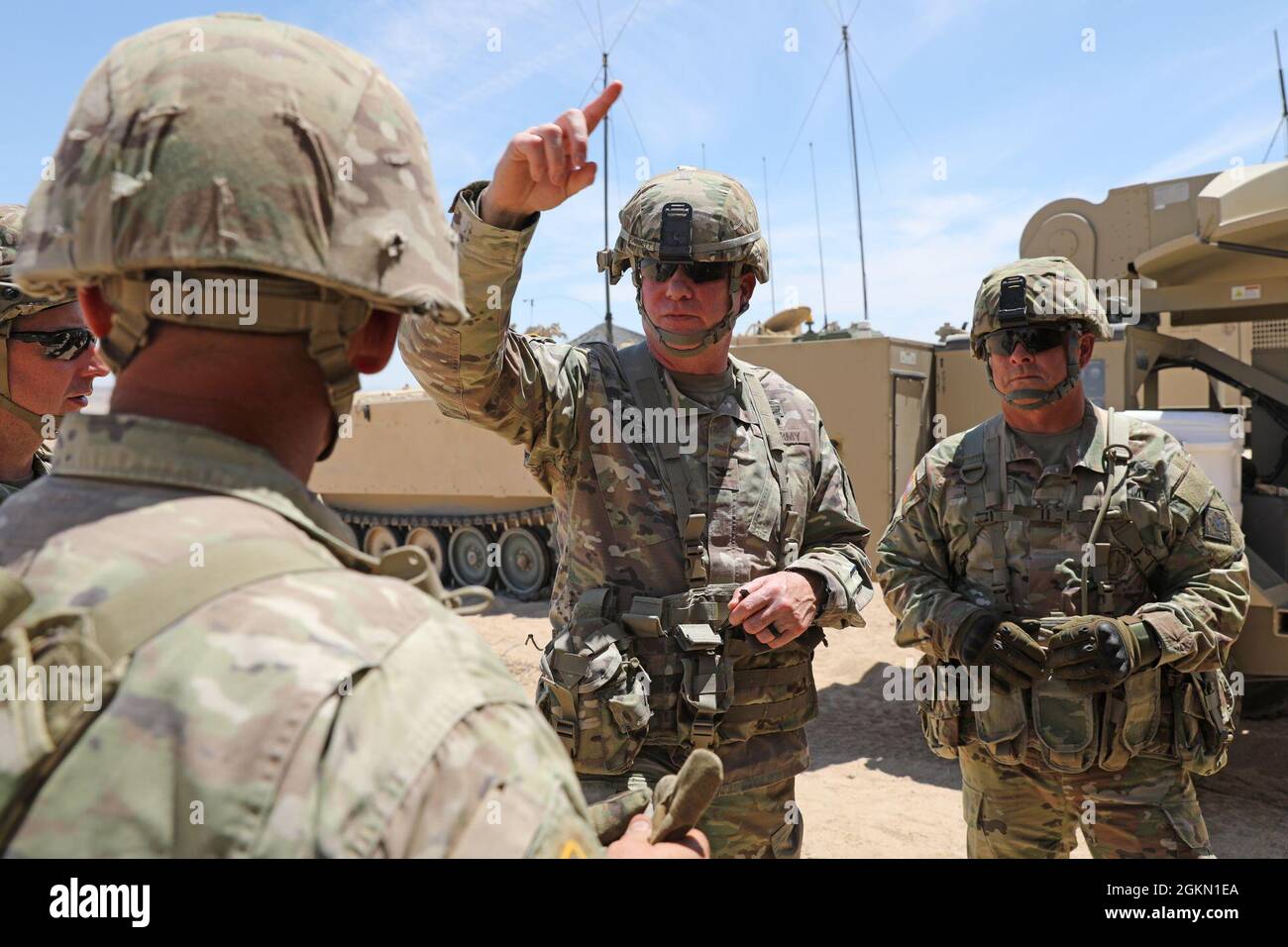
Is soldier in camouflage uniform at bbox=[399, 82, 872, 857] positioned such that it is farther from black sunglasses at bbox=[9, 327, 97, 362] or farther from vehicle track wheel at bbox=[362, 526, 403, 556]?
vehicle track wheel at bbox=[362, 526, 403, 556]

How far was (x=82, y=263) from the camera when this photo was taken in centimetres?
114

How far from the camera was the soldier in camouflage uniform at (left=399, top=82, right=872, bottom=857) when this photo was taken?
103 inches

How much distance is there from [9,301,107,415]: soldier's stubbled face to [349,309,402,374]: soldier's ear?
2022 mm

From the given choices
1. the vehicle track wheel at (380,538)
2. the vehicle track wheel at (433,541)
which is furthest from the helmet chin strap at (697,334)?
the vehicle track wheel at (380,538)

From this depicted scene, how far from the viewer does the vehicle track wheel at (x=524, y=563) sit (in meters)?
12.2

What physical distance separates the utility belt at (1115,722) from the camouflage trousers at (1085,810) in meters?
0.06

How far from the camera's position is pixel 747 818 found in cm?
275

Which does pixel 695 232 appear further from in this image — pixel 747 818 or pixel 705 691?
pixel 747 818

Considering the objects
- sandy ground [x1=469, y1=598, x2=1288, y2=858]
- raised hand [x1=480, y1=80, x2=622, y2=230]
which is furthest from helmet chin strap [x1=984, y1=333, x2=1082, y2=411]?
sandy ground [x1=469, y1=598, x2=1288, y2=858]

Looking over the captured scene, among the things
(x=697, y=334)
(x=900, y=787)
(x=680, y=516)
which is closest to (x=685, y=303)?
(x=697, y=334)

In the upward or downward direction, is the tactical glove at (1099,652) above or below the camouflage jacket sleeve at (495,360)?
below

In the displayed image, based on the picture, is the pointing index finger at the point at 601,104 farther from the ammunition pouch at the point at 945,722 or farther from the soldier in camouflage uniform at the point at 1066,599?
the ammunition pouch at the point at 945,722
